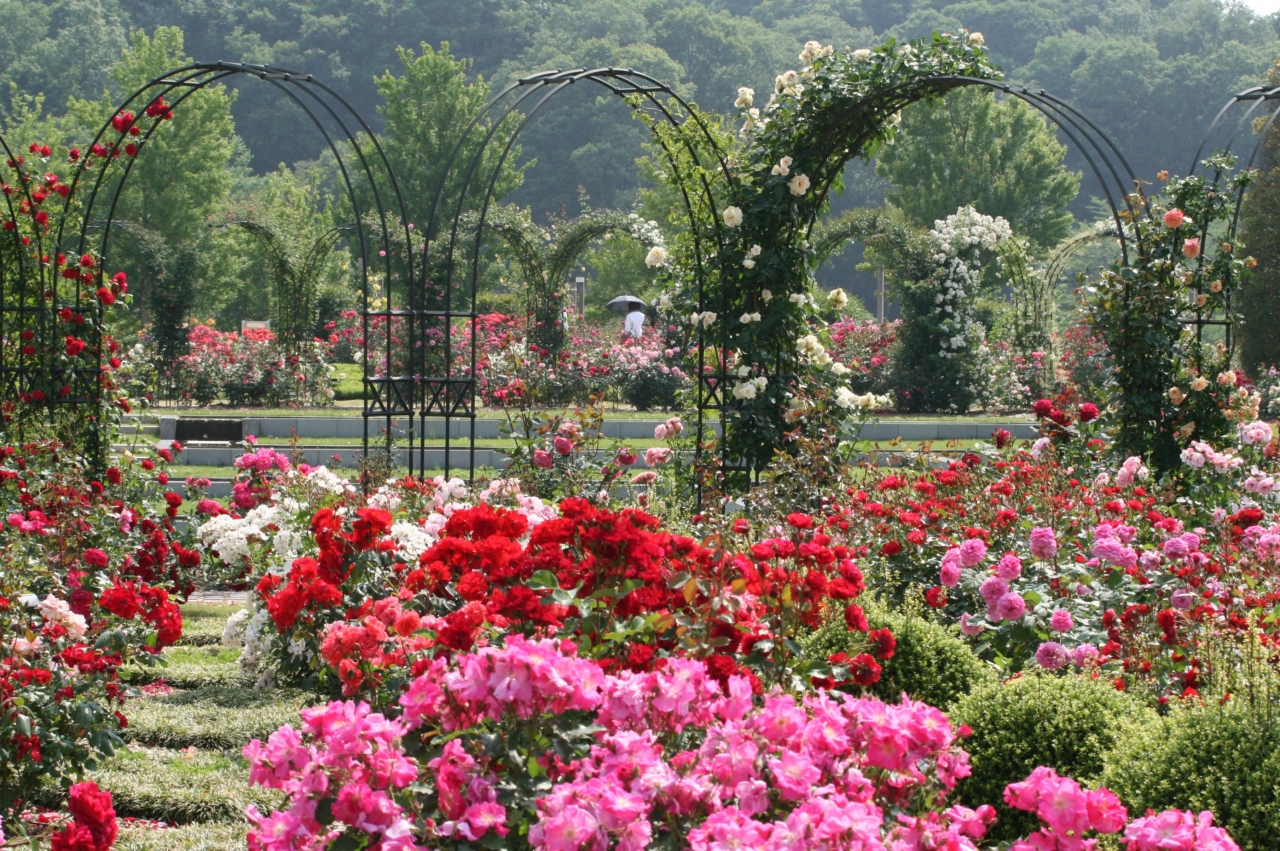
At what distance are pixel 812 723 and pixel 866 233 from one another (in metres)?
14.9

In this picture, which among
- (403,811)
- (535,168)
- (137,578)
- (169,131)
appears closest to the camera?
(403,811)

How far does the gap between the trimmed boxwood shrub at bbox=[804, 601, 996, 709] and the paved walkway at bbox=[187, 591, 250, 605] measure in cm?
411

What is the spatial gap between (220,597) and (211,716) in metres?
2.66

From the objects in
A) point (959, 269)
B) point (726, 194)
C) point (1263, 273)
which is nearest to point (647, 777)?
point (726, 194)

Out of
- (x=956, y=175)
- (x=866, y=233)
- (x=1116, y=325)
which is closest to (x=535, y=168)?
(x=956, y=175)

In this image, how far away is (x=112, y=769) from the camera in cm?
375

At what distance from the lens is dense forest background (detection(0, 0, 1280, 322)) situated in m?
47.8

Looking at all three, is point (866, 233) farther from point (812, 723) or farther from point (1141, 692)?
point (812, 723)

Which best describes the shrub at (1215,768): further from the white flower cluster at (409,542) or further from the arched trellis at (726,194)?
the arched trellis at (726,194)

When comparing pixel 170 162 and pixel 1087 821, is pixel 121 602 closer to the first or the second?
pixel 1087 821

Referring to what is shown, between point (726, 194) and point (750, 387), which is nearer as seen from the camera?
point (750, 387)

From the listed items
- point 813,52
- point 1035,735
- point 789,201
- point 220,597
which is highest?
point 813,52

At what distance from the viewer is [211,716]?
14.2 feet

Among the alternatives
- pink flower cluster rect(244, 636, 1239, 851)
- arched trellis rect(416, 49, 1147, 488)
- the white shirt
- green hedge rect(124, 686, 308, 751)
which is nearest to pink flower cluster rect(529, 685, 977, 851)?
pink flower cluster rect(244, 636, 1239, 851)
